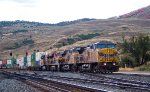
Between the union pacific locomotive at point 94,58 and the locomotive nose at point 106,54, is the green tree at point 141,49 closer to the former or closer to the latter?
the union pacific locomotive at point 94,58

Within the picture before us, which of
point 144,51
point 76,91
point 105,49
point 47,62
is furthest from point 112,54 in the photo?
point 47,62

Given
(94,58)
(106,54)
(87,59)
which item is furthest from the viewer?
(87,59)

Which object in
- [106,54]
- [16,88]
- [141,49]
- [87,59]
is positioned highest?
[141,49]

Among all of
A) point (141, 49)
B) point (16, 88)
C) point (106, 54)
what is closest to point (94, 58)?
point (106, 54)

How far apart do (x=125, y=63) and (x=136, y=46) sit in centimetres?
306

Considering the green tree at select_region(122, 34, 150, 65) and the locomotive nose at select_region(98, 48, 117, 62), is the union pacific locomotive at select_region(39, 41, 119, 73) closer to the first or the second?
the locomotive nose at select_region(98, 48, 117, 62)

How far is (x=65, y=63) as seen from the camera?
5278 centimetres

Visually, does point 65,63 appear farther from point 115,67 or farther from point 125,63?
point 115,67

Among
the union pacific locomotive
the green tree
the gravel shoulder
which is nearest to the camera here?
the gravel shoulder

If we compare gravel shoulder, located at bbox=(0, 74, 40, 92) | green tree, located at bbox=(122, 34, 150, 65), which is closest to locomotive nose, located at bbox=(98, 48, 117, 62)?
gravel shoulder, located at bbox=(0, 74, 40, 92)

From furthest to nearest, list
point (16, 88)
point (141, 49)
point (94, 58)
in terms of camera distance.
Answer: point (141, 49), point (94, 58), point (16, 88)

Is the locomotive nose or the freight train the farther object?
the locomotive nose

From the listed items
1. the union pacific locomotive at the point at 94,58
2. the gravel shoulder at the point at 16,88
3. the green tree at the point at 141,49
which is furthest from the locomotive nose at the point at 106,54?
the green tree at the point at 141,49

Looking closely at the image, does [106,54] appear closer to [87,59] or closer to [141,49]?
[87,59]
